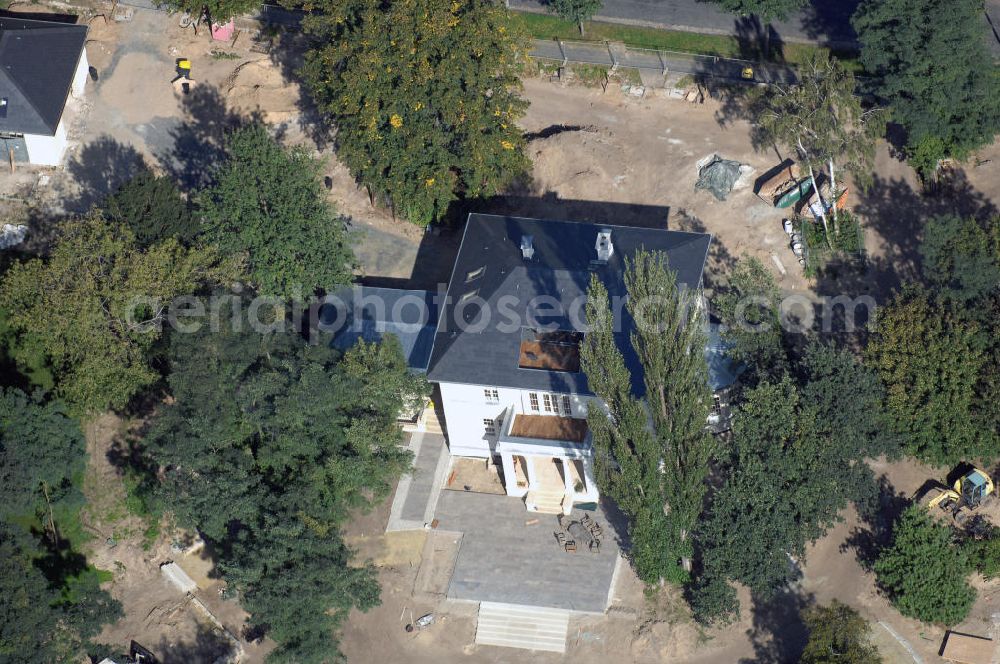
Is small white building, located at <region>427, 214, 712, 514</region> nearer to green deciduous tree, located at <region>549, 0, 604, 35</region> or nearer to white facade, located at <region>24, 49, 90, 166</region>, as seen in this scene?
green deciduous tree, located at <region>549, 0, 604, 35</region>

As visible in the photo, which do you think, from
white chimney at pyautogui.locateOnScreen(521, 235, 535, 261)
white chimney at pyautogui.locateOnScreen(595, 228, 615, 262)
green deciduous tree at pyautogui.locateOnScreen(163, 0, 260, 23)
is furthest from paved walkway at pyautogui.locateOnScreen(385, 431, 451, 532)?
green deciduous tree at pyautogui.locateOnScreen(163, 0, 260, 23)

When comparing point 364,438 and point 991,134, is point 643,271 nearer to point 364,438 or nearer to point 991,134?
point 364,438

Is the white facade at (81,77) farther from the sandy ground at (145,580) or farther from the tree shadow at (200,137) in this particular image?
the sandy ground at (145,580)

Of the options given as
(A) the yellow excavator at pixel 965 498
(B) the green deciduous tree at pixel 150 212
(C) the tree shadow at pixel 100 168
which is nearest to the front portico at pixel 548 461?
(A) the yellow excavator at pixel 965 498

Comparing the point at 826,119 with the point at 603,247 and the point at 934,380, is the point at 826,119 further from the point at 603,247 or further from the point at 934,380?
the point at 934,380

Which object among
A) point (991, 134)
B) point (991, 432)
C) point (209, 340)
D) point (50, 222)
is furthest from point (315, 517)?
point (991, 134)

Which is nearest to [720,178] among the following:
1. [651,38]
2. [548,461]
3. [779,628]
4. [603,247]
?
[651,38]
